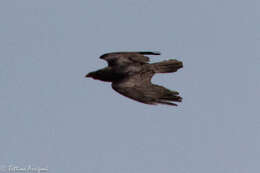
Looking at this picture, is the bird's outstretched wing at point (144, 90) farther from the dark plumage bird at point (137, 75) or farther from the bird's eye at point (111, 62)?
the bird's eye at point (111, 62)

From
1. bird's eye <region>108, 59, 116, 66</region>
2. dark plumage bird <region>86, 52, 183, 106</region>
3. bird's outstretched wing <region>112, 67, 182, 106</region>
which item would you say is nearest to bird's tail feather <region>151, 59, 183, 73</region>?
dark plumage bird <region>86, 52, 183, 106</region>

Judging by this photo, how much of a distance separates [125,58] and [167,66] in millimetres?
1483

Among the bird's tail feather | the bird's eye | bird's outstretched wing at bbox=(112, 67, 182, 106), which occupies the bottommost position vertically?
bird's outstretched wing at bbox=(112, 67, 182, 106)

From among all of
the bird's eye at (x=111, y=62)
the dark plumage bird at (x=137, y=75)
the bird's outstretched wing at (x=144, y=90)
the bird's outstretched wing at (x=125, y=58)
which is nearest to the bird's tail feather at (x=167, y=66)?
the dark plumage bird at (x=137, y=75)

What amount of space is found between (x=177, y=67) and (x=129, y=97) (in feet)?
10.1

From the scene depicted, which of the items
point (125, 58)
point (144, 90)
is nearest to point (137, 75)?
point (144, 90)

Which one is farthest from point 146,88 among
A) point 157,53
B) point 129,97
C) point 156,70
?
point 157,53

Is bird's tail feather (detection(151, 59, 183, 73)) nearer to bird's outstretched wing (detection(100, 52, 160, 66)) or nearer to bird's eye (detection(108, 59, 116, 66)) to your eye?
bird's outstretched wing (detection(100, 52, 160, 66))

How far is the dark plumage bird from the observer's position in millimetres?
17492

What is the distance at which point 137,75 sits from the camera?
19.7 m

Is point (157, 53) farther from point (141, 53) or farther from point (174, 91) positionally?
point (174, 91)

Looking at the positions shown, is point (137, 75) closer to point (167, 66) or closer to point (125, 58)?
point (167, 66)

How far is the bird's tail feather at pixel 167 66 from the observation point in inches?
808

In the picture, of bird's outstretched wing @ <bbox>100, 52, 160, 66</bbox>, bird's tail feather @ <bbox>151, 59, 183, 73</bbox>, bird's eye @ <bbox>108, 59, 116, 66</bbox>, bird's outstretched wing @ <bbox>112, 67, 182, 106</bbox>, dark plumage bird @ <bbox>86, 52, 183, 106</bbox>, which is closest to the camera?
bird's outstretched wing @ <bbox>112, 67, 182, 106</bbox>
